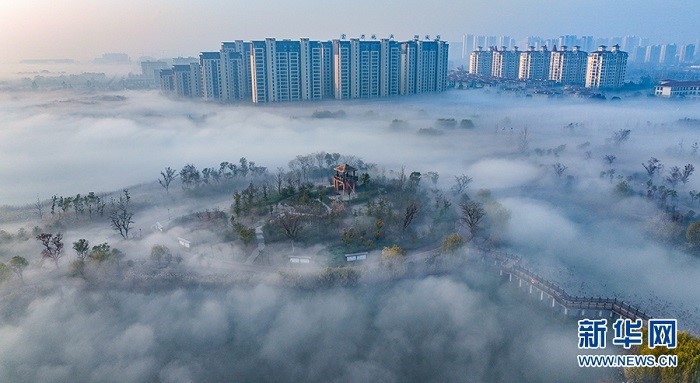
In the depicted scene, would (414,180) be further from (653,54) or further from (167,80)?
(653,54)

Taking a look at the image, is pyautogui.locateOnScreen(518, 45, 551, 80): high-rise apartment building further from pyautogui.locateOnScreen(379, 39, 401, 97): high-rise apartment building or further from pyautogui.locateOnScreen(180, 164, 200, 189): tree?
pyautogui.locateOnScreen(180, 164, 200, 189): tree

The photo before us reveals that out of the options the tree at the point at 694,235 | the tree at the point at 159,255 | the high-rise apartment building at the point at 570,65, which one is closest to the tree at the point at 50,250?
the tree at the point at 159,255

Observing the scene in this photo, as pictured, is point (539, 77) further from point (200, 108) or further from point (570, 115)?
point (200, 108)

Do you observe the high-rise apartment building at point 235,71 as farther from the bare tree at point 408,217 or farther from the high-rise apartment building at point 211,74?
the bare tree at point 408,217

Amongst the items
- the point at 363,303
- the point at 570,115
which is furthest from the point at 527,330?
→ the point at 570,115

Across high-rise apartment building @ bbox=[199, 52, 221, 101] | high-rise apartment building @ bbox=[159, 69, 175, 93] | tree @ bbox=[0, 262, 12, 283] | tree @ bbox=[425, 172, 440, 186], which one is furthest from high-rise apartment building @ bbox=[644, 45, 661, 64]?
tree @ bbox=[0, 262, 12, 283]
